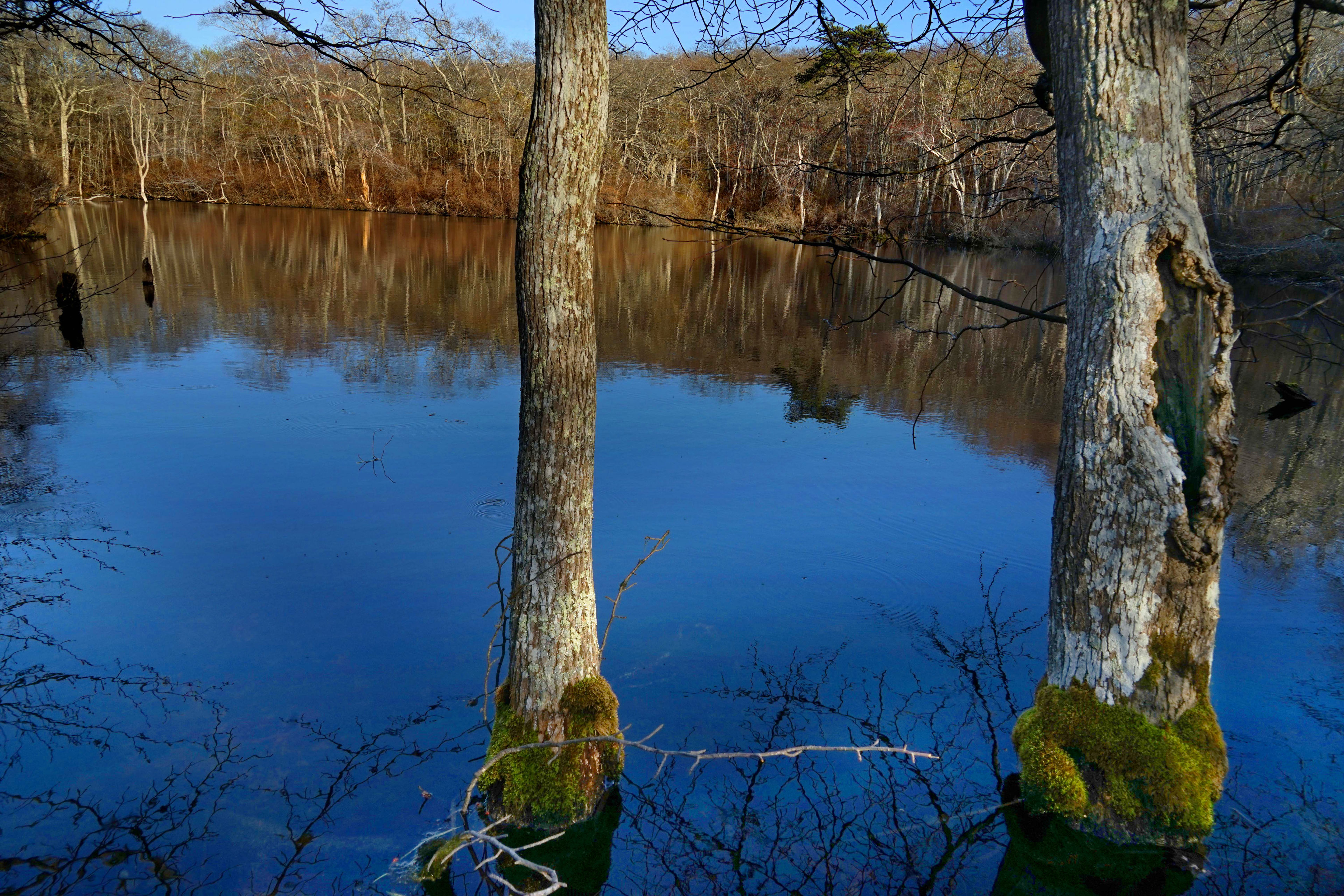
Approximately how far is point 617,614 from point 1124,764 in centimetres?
316

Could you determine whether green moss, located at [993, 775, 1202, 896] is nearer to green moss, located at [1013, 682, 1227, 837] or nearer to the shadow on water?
green moss, located at [1013, 682, 1227, 837]

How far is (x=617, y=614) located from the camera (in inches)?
233

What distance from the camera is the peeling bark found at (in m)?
3.56

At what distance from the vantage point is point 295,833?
3879 mm

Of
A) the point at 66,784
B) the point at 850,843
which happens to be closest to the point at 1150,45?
the point at 850,843

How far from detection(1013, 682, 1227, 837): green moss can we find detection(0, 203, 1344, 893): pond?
33cm

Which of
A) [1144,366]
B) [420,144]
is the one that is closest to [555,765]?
[1144,366]

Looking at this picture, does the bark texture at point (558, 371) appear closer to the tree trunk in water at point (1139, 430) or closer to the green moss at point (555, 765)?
the green moss at point (555, 765)

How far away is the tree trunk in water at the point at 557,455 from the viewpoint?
3609 mm

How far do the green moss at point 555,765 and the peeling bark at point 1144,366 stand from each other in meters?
2.20

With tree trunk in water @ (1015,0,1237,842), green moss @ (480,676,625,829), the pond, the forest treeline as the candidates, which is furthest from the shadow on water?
the forest treeline

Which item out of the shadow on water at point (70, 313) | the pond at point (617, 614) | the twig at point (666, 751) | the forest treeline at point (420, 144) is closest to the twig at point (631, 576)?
the pond at point (617, 614)

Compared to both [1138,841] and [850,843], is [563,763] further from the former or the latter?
[1138,841]

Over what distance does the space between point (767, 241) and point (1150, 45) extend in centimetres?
4112
